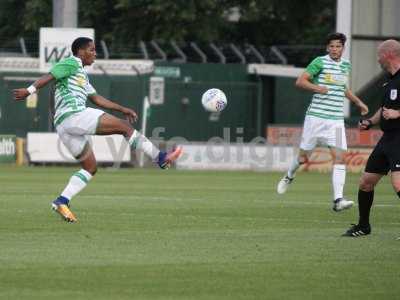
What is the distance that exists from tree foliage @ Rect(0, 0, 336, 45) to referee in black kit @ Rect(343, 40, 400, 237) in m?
31.8

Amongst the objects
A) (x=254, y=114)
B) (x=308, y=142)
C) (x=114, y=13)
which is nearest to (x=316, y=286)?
(x=308, y=142)

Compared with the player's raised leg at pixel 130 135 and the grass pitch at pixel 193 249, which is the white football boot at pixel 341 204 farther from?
the player's raised leg at pixel 130 135

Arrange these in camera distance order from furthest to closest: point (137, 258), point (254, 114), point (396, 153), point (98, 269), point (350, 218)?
point (254, 114)
point (350, 218)
point (396, 153)
point (137, 258)
point (98, 269)

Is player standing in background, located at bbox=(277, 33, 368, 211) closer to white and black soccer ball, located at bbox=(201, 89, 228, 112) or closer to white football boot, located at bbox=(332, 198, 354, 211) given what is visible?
white football boot, located at bbox=(332, 198, 354, 211)

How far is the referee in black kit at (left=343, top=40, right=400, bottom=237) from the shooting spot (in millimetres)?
13414

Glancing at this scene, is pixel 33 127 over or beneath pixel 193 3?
beneath

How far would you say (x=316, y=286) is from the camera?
34.1 feet

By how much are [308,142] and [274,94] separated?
27.7 metres

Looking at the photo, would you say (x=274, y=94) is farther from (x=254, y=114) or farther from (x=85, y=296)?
(x=85, y=296)

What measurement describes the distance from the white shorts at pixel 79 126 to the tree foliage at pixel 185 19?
3029cm

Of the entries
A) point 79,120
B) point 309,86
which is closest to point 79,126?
point 79,120

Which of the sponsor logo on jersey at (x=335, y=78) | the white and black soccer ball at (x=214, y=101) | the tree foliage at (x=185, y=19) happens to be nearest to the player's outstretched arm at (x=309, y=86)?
the sponsor logo on jersey at (x=335, y=78)

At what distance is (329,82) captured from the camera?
1856 cm

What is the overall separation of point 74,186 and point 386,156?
3955mm
